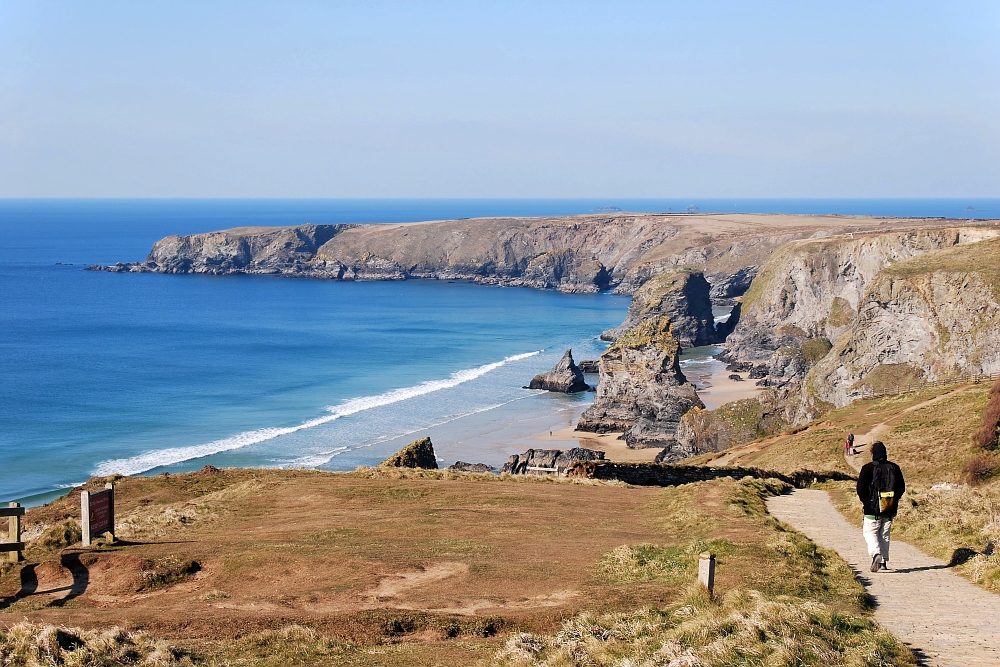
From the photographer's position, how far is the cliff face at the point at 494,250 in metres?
170

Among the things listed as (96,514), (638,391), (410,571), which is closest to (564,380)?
(638,391)

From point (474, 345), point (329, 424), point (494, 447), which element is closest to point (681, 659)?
point (494, 447)

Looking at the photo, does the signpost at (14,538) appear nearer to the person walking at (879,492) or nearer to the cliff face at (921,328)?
the person walking at (879,492)

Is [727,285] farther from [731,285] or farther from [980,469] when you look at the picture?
[980,469]

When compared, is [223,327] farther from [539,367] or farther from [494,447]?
[494,447]

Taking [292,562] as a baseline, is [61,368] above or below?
below

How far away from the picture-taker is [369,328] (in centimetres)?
11188

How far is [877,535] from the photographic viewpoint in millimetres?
14125

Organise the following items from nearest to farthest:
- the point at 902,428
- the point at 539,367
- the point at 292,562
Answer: the point at 292,562 → the point at 902,428 → the point at 539,367

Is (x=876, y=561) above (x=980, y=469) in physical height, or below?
above

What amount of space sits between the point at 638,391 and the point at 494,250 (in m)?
129

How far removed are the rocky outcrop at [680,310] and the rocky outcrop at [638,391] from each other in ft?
114

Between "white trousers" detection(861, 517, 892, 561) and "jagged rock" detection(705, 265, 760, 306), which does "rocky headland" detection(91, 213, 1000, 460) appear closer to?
"jagged rock" detection(705, 265, 760, 306)

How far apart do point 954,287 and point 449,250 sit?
481 feet
